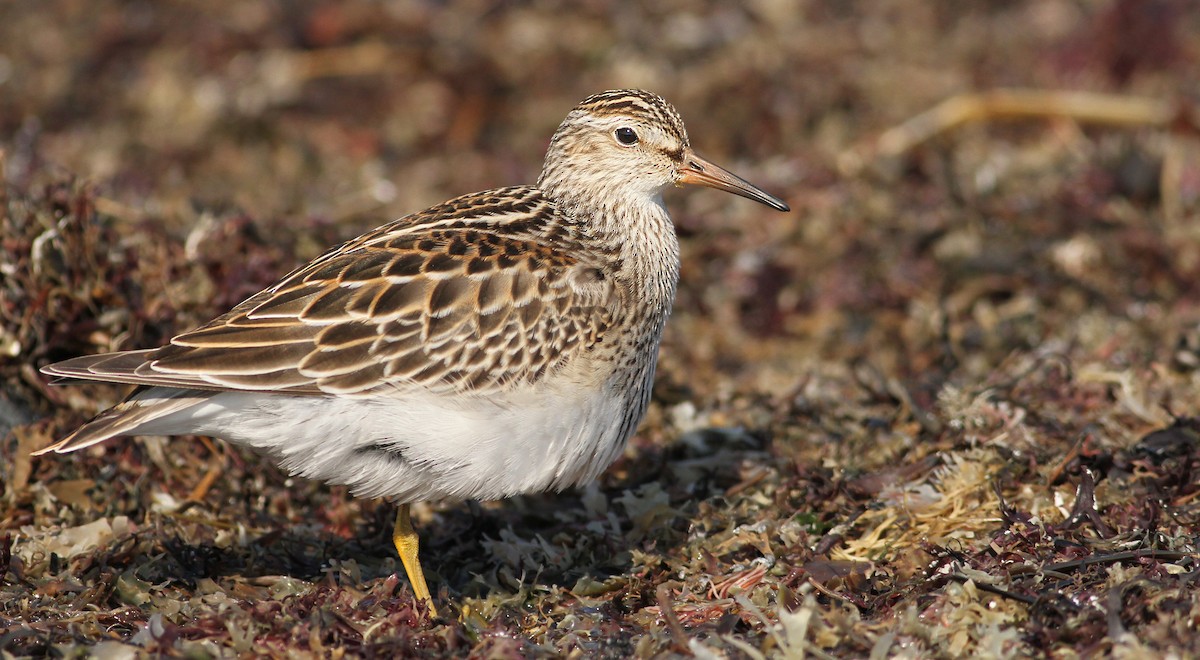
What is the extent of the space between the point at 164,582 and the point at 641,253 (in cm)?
240

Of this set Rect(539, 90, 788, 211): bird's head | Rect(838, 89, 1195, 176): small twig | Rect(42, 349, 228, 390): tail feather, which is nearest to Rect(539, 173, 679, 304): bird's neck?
Rect(539, 90, 788, 211): bird's head

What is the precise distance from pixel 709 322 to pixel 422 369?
3467mm

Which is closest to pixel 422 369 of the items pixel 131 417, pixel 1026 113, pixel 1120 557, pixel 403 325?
pixel 403 325

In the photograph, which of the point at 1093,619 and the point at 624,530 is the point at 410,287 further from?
the point at 1093,619

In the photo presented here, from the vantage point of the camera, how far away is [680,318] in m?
8.20

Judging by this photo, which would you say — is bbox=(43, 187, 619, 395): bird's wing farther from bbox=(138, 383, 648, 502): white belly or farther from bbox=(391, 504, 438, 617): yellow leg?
bbox=(391, 504, 438, 617): yellow leg

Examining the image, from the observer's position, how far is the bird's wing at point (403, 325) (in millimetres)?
4930

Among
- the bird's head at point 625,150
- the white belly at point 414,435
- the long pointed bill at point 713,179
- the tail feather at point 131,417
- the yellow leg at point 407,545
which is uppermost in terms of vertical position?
the bird's head at point 625,150

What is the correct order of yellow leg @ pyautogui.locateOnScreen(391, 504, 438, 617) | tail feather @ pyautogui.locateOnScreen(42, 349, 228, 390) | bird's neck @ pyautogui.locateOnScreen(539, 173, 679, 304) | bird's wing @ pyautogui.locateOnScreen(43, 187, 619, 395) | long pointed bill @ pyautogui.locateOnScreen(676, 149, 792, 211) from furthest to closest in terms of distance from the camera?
long pointed bill @ pyautogui.locateOnScreen(676, 149, 792, 211), bird's neck @ pyautogui.locateOnScreen(539, 173, 679, 304), yellow leg @ pyautogui.locateOnScreen(391, 504, 438, 617), bird's wing @ pyautogui.locateOnScreen(43, 187, 619, 395), tail feather @ pyautogui.locateOnScreen(42, 349, 228, 390)

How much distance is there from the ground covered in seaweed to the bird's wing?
0.84 metres

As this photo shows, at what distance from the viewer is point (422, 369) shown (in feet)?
16.6

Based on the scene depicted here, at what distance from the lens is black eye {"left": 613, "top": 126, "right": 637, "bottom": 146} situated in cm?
597

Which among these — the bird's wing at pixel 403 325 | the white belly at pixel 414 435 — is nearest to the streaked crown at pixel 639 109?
the bird's wing at pixel 403 325

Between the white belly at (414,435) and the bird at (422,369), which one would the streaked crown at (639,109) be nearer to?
the bird at (422,369)
